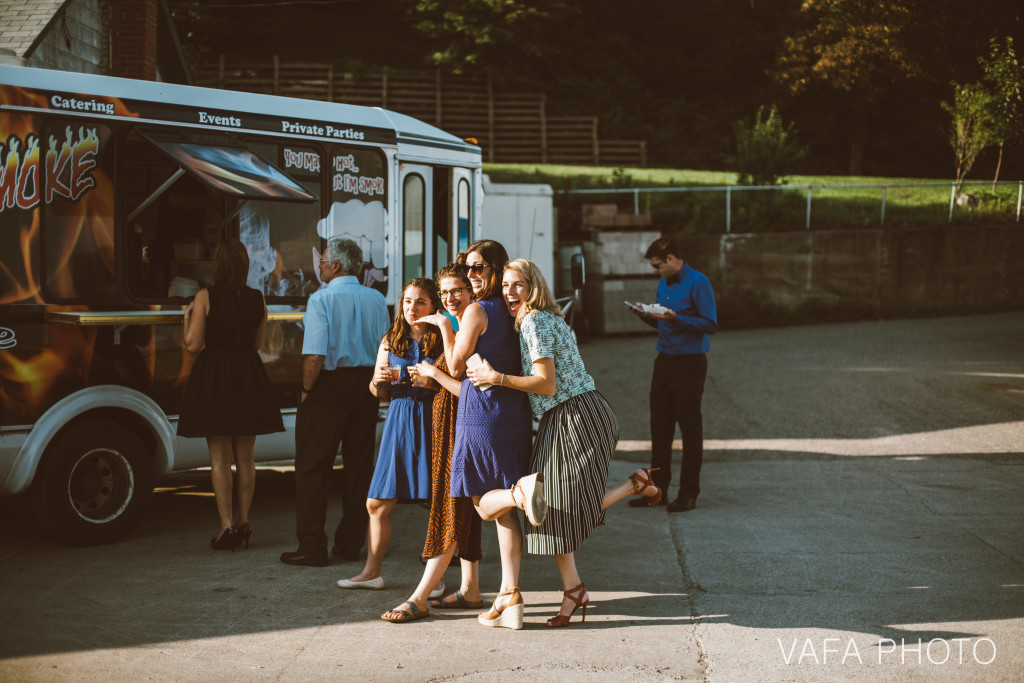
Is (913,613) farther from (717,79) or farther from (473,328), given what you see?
(717,79)

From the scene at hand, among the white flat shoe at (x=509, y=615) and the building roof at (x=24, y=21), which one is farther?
the building roof at (x=24, y=21)

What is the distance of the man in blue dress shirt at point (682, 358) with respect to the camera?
27.9ft

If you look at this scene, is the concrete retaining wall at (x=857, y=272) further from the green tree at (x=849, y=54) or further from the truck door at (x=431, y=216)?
the truck door at (x=431, y=216)

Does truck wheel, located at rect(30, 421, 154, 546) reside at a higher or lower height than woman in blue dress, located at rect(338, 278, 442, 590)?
lower

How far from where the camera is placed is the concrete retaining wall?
879 inches

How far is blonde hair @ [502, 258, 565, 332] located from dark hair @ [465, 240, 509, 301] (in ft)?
0.18

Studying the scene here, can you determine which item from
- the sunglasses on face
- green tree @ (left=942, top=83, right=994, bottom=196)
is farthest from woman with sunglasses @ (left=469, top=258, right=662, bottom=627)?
green tree @ (left=942, top=83, right=994, bottom=196)

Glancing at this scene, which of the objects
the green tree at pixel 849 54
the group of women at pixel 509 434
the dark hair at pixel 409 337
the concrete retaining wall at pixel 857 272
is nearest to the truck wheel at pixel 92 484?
the dark hair at pixel 409 337

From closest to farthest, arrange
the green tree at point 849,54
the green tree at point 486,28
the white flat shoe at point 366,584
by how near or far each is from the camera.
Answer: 1. the white flat shoe at point 366,584
2. the green tree at point 849,54
3. the green tree at point 486,28

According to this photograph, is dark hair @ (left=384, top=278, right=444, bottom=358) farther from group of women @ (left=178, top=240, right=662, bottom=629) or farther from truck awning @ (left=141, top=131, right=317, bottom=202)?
truck awning @ (left=141, top=131, right=317, bottom=202)

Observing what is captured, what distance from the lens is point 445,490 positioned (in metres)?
5.90

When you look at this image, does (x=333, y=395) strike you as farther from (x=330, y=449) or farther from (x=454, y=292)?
(x=454, y=292)

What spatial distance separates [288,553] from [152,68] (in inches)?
411

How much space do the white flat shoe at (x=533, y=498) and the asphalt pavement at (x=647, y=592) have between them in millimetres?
608
